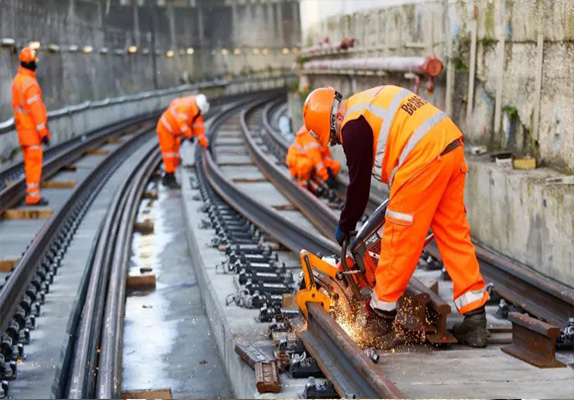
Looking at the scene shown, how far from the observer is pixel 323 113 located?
5801 mm

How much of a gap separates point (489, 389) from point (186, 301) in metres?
4.64

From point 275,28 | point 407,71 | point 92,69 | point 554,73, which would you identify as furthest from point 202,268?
point 275,28

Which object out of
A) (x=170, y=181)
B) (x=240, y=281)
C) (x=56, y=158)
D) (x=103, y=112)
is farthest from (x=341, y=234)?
(x=103, y=112)

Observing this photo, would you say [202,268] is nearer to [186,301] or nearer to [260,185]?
[186,301]

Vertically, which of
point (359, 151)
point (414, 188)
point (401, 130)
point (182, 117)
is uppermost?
point (401, 130)

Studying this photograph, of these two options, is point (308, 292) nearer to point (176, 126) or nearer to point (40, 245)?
point (40, 245)

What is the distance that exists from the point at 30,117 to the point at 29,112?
0.07 m

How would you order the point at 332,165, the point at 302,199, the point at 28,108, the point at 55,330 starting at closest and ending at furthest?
the point at 55,330, the point at 302,199, the point at 28,108, the point at 332,165

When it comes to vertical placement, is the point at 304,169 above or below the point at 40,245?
above

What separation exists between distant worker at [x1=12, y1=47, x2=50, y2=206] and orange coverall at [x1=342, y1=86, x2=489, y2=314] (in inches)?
318

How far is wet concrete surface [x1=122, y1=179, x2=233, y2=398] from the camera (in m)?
6.90

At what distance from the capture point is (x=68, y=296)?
887 cm

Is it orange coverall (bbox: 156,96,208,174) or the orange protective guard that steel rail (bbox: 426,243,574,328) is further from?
orange coverall (bbox: 156,96,208,174)

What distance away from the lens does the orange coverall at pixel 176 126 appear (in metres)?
15.2
